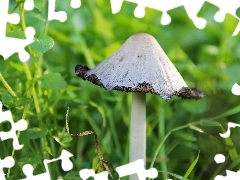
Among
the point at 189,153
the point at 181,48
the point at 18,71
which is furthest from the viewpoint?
the point at 181,48

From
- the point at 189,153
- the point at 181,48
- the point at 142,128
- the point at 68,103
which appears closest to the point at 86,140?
the point at 68,103

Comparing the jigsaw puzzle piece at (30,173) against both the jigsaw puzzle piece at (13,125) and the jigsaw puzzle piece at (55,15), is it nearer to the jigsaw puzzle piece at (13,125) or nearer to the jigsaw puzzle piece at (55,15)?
the jigsaw puzzle piece at (13,125)

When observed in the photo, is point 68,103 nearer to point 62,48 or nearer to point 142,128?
point 142,128

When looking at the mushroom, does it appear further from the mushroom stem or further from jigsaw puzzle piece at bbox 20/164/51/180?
jigsaw puzzle piece at bbox 20/164/51/180

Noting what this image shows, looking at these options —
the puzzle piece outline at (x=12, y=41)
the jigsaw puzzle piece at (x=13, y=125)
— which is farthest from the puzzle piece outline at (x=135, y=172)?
the puzzle piece outline at (x=12, y=41)

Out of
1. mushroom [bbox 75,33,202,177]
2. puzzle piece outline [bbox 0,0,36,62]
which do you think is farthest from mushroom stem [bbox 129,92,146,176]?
puzzle piece outline [bbox 0,0,36,62]

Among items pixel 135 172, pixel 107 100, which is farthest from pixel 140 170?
pixel 107 100
